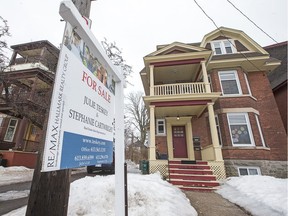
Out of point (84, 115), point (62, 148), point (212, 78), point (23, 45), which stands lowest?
point (62, 148)

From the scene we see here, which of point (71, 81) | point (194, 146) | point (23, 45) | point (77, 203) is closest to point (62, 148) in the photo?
point (71, 81)

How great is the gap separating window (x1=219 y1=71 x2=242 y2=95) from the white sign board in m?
10.5

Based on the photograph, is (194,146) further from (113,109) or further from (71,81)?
(71,81)

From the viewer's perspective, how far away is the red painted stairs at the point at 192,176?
6652mm

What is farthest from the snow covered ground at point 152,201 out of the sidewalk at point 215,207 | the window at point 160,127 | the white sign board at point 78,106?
the window at point 160,127

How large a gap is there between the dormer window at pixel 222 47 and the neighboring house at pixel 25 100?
38.3 feet

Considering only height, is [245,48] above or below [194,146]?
above

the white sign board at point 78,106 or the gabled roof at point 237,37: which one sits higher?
the gabled roof at point 237,37

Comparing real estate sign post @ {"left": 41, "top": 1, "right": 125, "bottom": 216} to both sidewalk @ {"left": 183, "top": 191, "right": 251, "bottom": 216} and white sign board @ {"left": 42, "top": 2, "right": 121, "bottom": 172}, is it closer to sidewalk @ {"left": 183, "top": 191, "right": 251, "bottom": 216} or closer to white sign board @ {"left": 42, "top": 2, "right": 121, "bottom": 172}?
white sign board @ {"left": 42, "top": 2, "right": 121, "bottom": 172}

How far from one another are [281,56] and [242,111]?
9614 millimetres

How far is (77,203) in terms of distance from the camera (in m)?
3.55

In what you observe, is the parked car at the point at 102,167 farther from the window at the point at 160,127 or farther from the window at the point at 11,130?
the window at the point at 11,130

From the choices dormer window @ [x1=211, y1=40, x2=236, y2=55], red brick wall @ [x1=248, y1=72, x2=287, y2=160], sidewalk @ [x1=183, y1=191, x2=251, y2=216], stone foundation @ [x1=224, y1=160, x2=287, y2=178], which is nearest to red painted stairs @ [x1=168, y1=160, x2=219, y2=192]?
sidewalk @ [x1=183, y1=191, x2=251, y2=216]

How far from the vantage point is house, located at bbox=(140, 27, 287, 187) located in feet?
28.5
